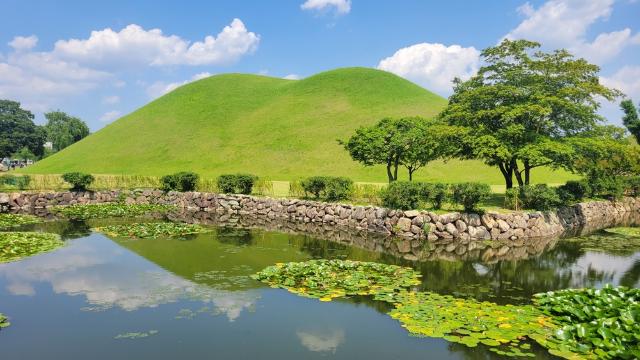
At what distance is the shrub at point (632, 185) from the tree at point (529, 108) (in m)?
10.8

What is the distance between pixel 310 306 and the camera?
1075 cm

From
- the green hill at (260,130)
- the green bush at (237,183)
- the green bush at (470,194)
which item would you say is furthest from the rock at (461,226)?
→ the green hill at (260,130)

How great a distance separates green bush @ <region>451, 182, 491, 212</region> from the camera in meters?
21.2

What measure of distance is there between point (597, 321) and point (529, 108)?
54.7ft

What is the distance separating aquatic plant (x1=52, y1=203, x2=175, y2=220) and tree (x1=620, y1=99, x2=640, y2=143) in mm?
69832

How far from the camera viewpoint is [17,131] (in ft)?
347

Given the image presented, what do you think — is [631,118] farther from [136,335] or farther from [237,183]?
[136,335]

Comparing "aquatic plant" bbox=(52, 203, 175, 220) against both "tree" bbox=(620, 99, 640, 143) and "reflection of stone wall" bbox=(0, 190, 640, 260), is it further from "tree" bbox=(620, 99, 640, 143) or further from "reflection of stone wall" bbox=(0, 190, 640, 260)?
"tree" bbox=(620, 99, 640, 143)

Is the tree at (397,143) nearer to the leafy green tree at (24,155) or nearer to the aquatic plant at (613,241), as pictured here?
the aquatic plant at (613,241)

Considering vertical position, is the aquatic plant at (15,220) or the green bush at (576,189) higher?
the green bush at (576,189)

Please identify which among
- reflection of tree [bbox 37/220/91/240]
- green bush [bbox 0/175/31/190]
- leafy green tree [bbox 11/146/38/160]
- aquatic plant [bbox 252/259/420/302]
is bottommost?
aquatic plant [bbox 252/259/420/302]

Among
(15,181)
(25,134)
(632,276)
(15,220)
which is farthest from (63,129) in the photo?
(632,276)

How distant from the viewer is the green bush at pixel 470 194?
21234 mm

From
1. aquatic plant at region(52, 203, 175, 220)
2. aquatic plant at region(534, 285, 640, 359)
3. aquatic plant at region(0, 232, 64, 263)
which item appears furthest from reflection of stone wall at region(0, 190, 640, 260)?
aquatic plant at region(0, 232, 64, 263)
